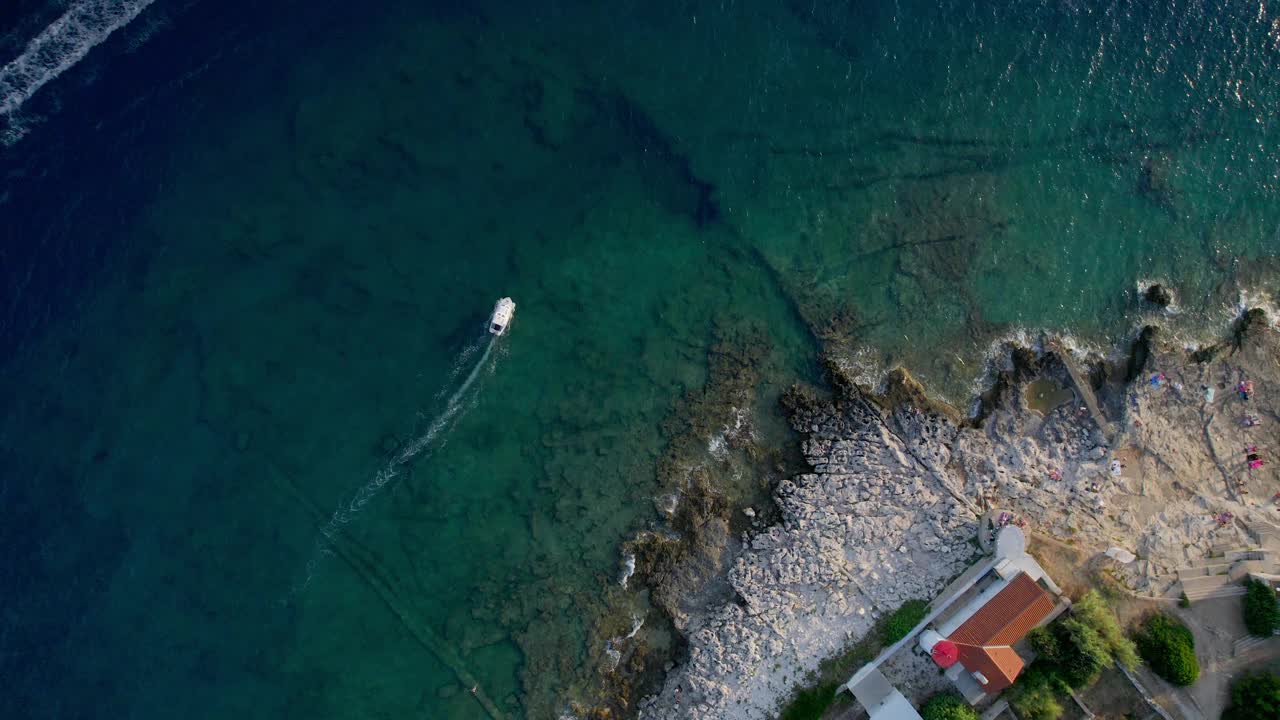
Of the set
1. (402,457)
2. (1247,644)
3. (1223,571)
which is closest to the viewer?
(1247,644)

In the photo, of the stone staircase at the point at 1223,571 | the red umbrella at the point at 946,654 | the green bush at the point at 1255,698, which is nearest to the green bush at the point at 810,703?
the red umbrella at the point at 946,654

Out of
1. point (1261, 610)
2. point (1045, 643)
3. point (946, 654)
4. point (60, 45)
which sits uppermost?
point (60, 45)

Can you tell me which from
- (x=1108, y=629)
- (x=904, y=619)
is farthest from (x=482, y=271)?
(x=1108, y=629)

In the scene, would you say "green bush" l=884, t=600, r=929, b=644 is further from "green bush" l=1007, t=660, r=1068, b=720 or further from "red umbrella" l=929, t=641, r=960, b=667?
"green bush" l=1007, t=660, r=1068, b=720

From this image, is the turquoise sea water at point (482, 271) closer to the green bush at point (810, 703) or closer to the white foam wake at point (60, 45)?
the white foam wake at point (60, 45)

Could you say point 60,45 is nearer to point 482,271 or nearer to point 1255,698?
point 482,271

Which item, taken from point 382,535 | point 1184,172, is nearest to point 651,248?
point 382,535

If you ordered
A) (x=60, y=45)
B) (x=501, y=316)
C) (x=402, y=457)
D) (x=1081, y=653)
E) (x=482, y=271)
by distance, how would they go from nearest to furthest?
(x=1081, y=653) → (x=501, y=316) → (x=402, y=457) → (x=482, y=271) → (x=60, y=45)
